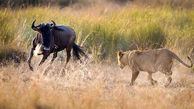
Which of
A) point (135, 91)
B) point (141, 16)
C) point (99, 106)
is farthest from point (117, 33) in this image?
point (99, 106)

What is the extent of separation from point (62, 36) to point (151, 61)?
6.82 ft

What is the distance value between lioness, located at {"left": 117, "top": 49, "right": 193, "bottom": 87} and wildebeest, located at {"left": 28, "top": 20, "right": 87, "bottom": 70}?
119 centimetres

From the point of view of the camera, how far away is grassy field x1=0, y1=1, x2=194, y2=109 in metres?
6.17

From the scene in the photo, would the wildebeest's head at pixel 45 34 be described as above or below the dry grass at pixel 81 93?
above

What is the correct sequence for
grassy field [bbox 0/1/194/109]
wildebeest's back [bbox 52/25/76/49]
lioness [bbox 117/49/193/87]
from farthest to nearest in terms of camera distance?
wildebeest's back [bbox 52/25/76/49]
lioness [bbox 117/49/193/87]
grassy field [bbox 0/1/194/109]

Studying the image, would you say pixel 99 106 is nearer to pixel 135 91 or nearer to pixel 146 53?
pixel 135 91

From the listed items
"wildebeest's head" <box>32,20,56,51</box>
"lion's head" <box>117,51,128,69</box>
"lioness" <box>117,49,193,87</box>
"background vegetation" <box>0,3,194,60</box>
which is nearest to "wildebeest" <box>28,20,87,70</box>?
"wildebeest's head" <box>32,20,56,51</box>

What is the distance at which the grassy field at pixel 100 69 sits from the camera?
6168mm

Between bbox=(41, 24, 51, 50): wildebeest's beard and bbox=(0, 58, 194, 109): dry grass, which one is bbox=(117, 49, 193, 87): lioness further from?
bbox=(41, 24, 51, 50): wildebeest's beard

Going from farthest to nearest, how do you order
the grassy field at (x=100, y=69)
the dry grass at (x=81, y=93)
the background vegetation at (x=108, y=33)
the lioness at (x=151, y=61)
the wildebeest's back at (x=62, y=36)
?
the background vegetation at (x=108, y=33)
the wildebeest's back at (x=62, y=36)
the lioness at (x=151, y=61)
the grassy field at (x=100, y=69)
the dry grass at (x=81, y=93)

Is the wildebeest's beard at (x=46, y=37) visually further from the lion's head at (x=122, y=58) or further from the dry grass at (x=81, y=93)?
the lion's head at (x=122, y=58)

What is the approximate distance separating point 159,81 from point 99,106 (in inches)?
138

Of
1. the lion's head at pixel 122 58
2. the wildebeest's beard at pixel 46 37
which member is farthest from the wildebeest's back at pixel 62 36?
the lion's head at pixel 122 58

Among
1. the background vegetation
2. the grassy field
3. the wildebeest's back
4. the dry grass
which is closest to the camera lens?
the dry grass
